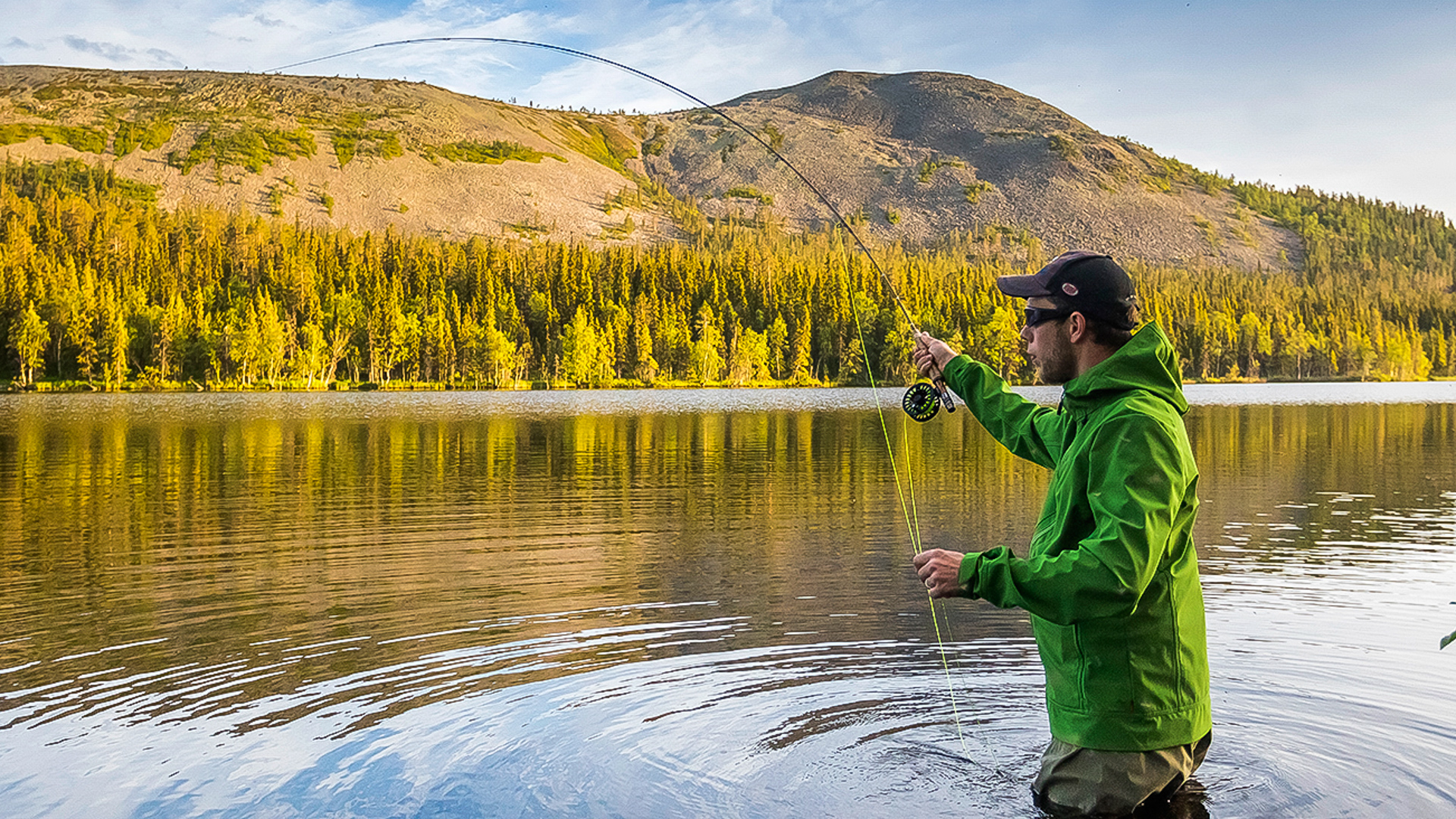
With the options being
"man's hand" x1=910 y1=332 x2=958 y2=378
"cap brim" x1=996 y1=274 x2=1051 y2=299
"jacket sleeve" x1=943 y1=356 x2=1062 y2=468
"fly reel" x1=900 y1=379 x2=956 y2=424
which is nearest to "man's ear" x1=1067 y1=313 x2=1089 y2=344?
"cap brim" x1=996 y1=274 x2=1051 y2=299

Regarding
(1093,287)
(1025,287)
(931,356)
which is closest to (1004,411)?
(931,356)

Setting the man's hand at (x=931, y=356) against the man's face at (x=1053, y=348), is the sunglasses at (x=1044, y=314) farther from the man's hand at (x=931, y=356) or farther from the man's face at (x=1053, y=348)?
the man's hand at (x=931, y=356)

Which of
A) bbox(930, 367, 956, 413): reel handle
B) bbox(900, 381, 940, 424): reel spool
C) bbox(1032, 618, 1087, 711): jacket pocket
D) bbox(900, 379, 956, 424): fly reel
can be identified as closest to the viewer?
bbox(1032, 618, 1087, 711): jacket pocket

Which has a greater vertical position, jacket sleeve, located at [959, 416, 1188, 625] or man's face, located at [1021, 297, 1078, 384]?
man's face, located at [1021, 297, 1078, 384]

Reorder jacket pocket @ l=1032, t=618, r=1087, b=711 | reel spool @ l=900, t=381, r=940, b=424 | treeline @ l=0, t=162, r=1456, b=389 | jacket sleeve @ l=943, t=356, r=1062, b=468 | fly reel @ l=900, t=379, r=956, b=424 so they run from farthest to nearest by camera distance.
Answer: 1. treeline @ l=0, t=162, r=1456, b=389
2. reel spool @ l=900, t=381, r=940, b=424
3. fly reel @ l=900, t=379, r=956, b=424
4. jacket sleeve @ l=943, t=356, r=1062, b=468
5. jacket pocket @ l=1032, t=618, r=1087, b=711

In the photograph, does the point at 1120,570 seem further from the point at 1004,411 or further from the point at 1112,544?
the point at 1004,411

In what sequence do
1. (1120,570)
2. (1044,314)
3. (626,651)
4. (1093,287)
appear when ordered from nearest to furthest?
(1120,570)
(1093,287)
(1044,314)
(626,651)

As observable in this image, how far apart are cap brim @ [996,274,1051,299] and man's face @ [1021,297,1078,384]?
3 cm

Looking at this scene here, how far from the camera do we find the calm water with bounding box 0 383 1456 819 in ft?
23.0

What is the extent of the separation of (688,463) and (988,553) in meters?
27.1

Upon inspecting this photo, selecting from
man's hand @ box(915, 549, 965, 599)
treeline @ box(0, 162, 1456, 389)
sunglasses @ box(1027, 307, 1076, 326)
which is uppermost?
treeline @ box(0, 162, 1456, 389)

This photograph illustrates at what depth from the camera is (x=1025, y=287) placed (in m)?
4.93

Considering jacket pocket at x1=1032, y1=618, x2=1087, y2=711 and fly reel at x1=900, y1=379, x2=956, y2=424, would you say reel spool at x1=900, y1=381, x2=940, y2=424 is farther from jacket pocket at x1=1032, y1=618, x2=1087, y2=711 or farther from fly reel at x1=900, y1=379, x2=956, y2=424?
jacket pocket at x1=1032, y1=618, x2=1087, y2=711

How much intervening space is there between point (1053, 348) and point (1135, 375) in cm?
47
